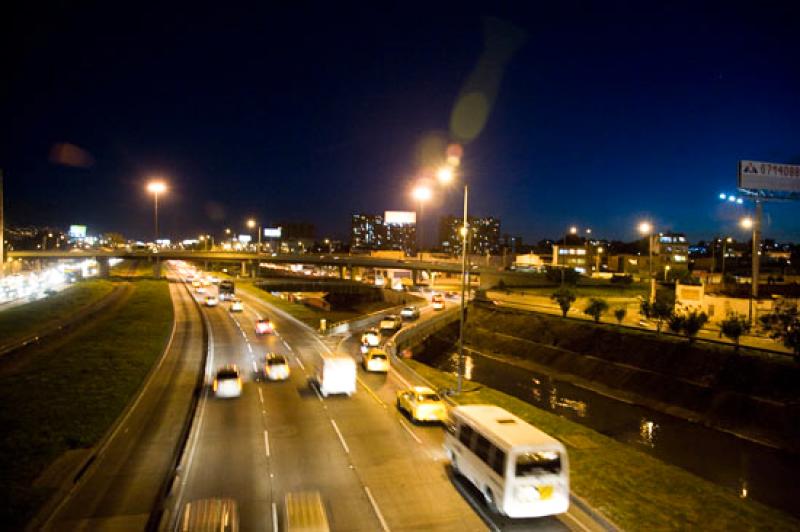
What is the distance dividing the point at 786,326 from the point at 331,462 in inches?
1433

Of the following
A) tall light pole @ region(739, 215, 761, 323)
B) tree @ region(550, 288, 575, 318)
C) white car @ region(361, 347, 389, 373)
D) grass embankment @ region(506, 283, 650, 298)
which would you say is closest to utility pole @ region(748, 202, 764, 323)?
tall light pole @ region(739, 215, 761, 323)

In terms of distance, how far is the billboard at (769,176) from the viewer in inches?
2047

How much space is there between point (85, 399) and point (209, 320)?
32214 mm

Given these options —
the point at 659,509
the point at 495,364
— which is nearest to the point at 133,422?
the point at 659,509

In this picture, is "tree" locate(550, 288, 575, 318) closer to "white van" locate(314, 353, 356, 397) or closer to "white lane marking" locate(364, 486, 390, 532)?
"white van" locate(314, 353, 356, 397)

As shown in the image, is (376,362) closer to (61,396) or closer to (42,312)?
(61,396)

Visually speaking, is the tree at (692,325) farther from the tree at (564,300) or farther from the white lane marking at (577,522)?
the white lane marking at (577,522)

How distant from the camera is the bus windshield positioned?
13391mm

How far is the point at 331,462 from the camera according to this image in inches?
705

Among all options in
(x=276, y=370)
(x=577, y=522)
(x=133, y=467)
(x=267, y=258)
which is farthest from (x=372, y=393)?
(x=267, y=258)

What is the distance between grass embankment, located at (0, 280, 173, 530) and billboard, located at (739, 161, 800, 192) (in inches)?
2080

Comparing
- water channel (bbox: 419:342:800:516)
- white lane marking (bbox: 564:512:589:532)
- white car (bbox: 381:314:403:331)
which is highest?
white lane marking (bbox: 564:512:589:532)

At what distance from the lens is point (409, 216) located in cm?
13125

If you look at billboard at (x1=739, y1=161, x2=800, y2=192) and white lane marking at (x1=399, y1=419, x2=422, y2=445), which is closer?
white lane marking at (x1=399, y1=419, x2=422, y2=445)
